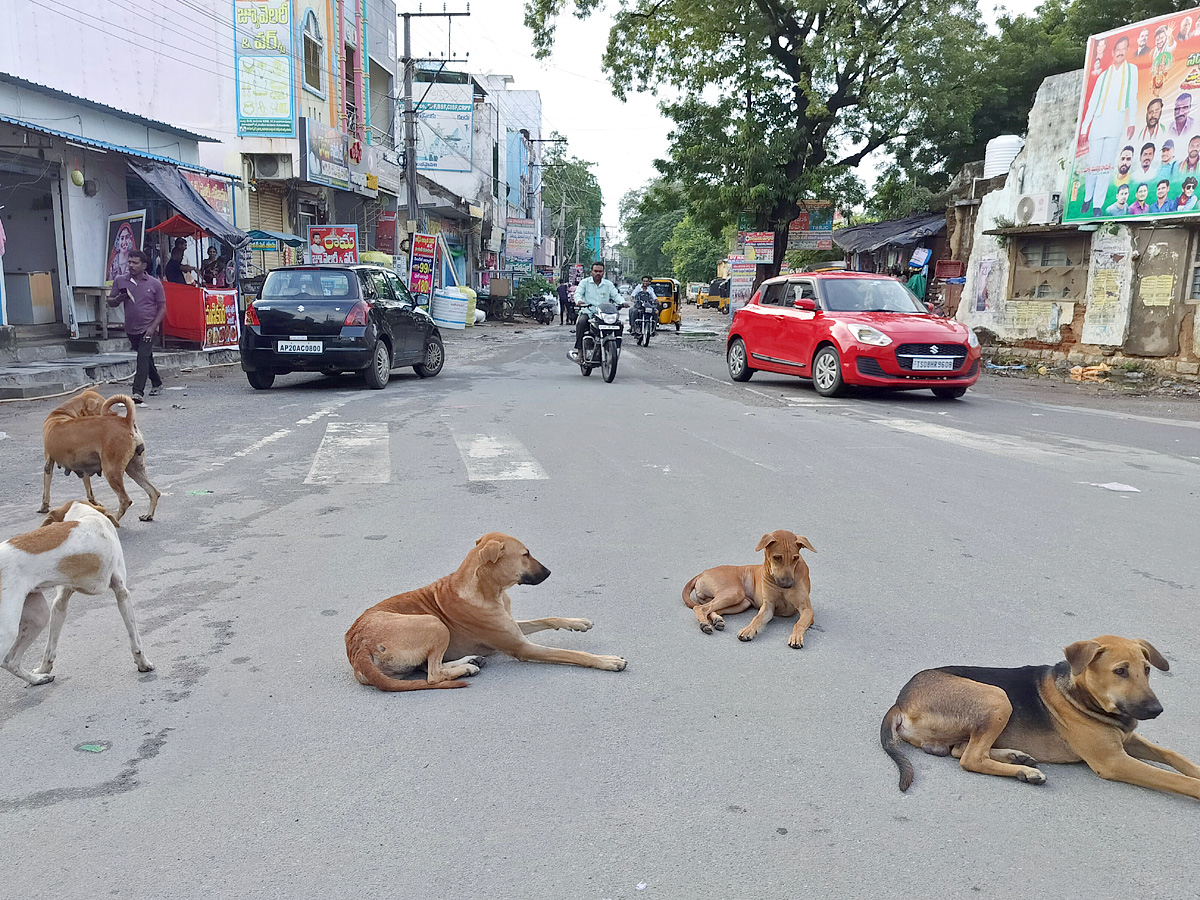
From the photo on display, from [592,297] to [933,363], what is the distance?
5503mm

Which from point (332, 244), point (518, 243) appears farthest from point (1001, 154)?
point (518, 243)

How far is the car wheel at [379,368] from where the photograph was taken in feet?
43.1

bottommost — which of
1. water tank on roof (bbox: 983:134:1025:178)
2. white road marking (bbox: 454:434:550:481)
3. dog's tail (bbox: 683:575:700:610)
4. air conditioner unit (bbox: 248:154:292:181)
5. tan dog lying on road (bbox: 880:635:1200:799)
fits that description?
white road marking (bbox: 454:434:550:481)

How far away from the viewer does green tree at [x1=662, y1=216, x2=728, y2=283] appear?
255 feet

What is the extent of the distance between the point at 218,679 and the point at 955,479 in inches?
223

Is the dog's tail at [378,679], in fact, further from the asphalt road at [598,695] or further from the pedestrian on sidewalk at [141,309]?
the pedestrian on sidewalk at [141,309]

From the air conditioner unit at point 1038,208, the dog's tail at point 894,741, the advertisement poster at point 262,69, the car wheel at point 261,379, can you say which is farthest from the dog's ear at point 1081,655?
the advertisement poster at point 262,69

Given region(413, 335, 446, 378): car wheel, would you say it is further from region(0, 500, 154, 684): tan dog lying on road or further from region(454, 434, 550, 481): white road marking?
region(0, 500, 154, 684): tan dog lying on road

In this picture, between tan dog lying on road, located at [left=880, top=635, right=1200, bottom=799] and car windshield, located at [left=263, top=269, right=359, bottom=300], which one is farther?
car windshield, located at [left=263, top=269, right=359, bottom=300]

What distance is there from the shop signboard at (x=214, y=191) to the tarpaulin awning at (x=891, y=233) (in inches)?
678

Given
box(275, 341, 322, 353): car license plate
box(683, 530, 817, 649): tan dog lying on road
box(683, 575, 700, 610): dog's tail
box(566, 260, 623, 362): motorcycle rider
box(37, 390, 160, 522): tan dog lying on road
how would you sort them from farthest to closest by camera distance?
box(566, 260, 623, 362): motorcycle rider → box(275, 341, 322, 353): car license plate → box(37, 390, 160, 522): tan dog lying on road → box(683, 575, 700, 610): dog's tail → box(683, 530, 817, 649): tan dog lying on road

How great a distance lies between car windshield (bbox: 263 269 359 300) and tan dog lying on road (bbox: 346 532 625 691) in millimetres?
9930

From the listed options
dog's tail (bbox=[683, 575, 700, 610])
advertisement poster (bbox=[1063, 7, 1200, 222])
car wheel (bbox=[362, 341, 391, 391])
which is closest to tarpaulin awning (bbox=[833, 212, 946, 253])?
advertisement poster (bbox=[1063, 7, 1200, 222])

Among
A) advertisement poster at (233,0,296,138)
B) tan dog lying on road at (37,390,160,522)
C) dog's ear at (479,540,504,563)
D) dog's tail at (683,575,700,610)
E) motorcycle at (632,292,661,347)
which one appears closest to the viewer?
dog's ear at (479,540,504,563)
